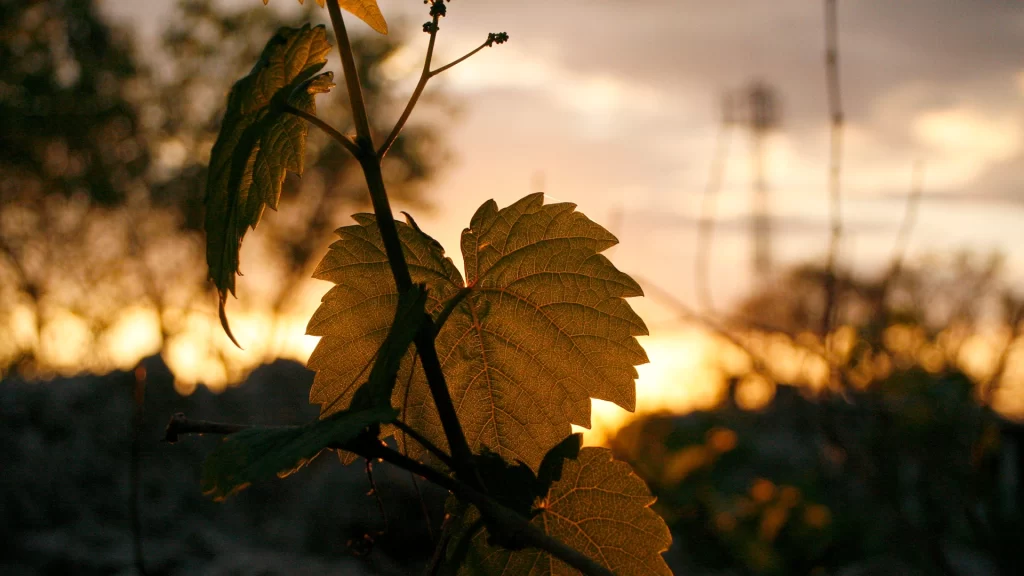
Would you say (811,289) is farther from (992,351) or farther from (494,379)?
(494,379)

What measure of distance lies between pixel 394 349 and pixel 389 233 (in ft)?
0.28

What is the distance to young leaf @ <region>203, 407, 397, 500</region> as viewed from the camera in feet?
1.59

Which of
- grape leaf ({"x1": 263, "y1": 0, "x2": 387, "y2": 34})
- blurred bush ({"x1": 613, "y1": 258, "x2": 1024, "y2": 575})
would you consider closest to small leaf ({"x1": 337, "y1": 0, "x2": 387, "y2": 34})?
grape leaf ({"x1": 263, "y1": 0, "x2": 387, "y2": 34})

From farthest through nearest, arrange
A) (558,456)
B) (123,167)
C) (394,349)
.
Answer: (123,167) < (558,456) < (394,349)

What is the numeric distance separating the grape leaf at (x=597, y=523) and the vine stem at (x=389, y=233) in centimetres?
14

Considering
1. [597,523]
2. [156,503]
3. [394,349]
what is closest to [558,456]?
[597,523]

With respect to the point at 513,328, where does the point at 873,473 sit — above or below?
above

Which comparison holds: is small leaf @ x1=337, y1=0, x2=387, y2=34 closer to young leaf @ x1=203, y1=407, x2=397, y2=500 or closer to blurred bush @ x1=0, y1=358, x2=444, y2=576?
young leaf @ x1=203, y1=407, x2=397, y2=500

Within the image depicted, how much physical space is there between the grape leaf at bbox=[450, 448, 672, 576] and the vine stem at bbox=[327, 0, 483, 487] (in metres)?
0.14

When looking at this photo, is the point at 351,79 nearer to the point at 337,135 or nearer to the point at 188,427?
the point at 337,135

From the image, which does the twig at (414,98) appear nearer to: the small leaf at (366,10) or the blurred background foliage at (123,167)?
the small leaf at (366,10)

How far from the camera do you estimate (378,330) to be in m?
0.68

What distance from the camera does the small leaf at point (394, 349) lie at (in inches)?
20.0

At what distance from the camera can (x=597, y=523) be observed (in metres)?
0.69
